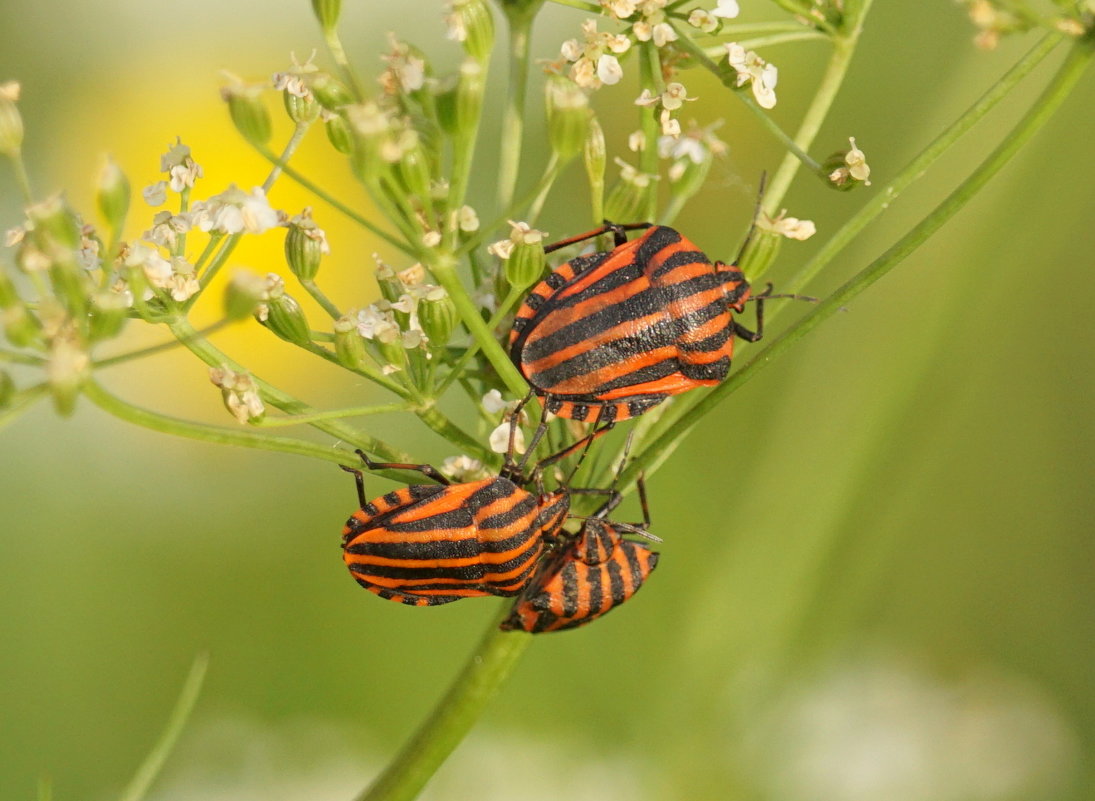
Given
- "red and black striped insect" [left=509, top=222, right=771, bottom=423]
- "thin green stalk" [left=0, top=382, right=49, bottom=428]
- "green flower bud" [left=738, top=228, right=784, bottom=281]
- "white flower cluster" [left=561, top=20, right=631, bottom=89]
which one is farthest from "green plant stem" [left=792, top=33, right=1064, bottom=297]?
"thin green stalk" [left=0, top=382, right=49, bottom=428]

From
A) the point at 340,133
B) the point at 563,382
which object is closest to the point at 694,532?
the point at 563,382

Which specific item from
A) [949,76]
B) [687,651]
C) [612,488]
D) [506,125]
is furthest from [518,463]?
[949,76]

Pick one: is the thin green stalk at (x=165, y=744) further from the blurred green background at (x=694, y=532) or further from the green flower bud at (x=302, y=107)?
the blurred green background at (x=694, y=532)

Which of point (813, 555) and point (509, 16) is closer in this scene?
point (509, 16)

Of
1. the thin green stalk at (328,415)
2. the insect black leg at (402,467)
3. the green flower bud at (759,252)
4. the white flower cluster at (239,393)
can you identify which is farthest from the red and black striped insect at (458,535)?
the green flower bud at (759,252)

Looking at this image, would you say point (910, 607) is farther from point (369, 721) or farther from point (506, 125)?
point (506, 125)
